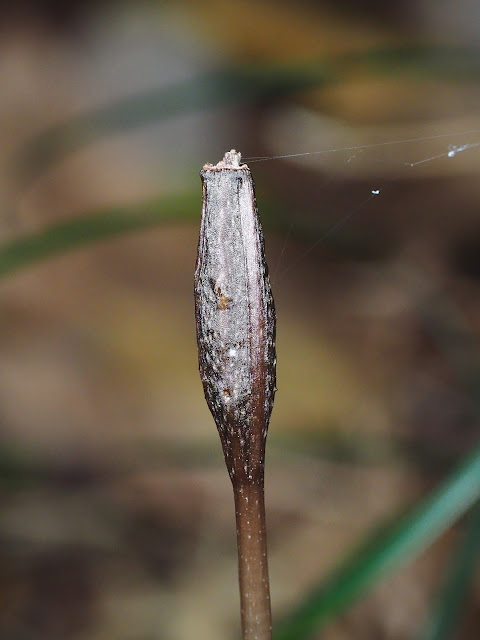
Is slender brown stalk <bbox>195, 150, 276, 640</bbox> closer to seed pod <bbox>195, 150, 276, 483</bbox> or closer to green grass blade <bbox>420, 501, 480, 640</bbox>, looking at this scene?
seed pod <bbox>195, 150, 276, 483</bbox>

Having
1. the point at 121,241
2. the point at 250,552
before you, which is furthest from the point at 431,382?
the point at 250,552

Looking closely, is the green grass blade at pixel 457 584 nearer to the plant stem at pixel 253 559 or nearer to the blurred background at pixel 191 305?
the plant stem at pixel 253 559

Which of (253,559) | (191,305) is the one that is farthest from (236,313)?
(191,305)

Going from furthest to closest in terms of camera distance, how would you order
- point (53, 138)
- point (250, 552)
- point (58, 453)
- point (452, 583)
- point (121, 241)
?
point (121, 241), point (58, 453), point (53, 138), point (452, 583), point (250, 552)

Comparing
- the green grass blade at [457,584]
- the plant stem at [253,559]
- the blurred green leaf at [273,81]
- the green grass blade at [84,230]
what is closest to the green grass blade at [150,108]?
the blurred green leaf at [273,81]

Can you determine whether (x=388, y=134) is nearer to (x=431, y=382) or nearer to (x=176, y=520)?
(x=431, y=382)

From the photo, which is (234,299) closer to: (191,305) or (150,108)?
(150,108)
